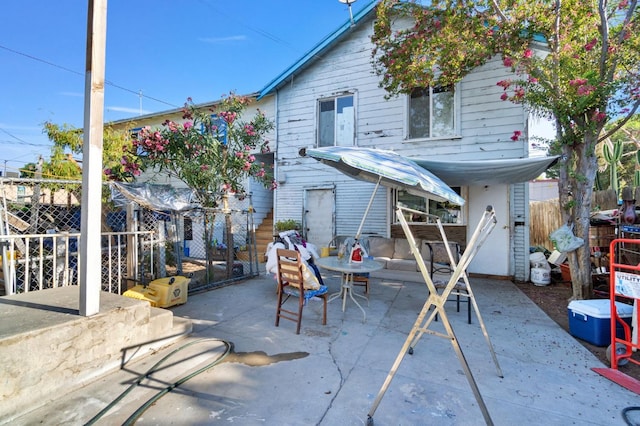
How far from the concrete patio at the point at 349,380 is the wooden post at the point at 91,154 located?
0.87 meters

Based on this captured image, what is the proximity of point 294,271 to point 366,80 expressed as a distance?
6803mm

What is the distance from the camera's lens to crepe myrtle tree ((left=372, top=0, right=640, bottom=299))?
4602 millimetres

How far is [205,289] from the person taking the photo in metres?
5.55

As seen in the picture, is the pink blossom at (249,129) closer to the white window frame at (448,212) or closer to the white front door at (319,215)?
the white front door at (319,215)

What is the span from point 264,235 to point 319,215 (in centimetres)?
242

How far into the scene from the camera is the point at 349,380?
2652 millimetres

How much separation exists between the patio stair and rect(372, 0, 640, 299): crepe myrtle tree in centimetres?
671

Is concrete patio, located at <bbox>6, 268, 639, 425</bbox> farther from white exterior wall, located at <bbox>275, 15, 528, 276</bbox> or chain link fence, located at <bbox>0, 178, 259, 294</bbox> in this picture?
white exterior wall, located at <bbox>275, 15, 528, 276</bbox>

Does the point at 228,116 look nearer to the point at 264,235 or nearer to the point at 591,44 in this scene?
the point at 264,235

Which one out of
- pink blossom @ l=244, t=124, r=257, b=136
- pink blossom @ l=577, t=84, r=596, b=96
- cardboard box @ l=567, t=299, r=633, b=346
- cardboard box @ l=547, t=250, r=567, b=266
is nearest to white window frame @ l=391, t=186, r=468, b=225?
cardboard box @ l=547, t=250, r=567, b=266

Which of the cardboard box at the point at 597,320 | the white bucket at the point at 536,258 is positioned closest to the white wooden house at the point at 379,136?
the white bucket at the point at 536,258

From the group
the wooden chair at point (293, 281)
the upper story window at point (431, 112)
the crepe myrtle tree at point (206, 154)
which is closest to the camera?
the wooden chair at point (293, 281)

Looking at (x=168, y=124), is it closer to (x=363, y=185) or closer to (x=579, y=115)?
(x=363, y=185)

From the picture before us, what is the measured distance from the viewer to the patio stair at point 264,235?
32.3 ft
